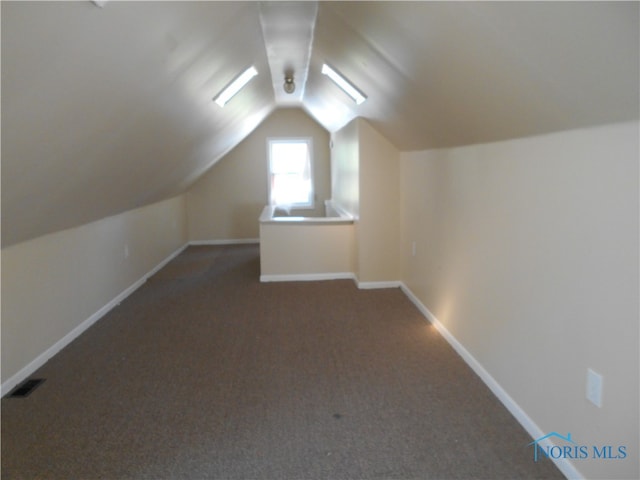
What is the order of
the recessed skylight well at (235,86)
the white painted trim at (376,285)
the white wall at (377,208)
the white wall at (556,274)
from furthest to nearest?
the white painted trim at (376,285), the white wall at (377,208), the recessed skylight well at (235,86), the white wall at (556,274)

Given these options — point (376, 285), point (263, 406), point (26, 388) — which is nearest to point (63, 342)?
point (26, 388)

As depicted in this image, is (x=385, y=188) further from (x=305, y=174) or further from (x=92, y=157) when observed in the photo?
(x=305, y=174)

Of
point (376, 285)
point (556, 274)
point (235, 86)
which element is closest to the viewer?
point (556, 274)

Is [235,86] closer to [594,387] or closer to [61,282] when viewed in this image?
[61,282]

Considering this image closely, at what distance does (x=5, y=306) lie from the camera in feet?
8.55

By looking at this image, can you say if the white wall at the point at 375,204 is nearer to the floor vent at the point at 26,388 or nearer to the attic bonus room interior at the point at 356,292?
the attic bonus room interior at the point at 356,292

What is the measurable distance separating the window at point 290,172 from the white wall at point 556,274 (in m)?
4.65

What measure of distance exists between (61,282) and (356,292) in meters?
2.55

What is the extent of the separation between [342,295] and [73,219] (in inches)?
94.3

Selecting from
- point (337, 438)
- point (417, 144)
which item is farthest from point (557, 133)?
point (417, 144)

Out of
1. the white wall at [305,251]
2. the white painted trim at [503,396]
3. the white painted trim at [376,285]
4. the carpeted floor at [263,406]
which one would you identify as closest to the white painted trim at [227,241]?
the white wall at [305,251]

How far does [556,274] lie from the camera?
1.93m

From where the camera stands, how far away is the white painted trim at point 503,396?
1843 millimetres

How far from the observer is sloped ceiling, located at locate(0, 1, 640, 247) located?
137 centimetres
